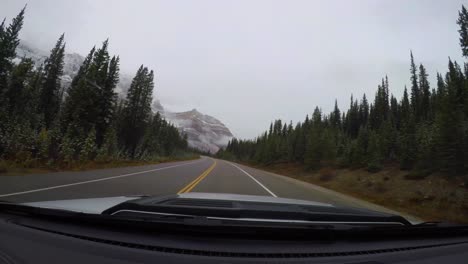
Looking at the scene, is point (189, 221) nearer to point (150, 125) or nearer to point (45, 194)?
point (45, 194)

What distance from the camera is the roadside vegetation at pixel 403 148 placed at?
24.2 m

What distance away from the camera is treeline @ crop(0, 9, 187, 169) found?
1950cm

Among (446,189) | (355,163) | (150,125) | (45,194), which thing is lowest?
(45,194)

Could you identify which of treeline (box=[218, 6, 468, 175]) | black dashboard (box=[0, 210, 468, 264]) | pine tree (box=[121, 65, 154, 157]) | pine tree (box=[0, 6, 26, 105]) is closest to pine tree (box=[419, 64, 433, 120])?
treeline (box=[218, 6, 468, 175])

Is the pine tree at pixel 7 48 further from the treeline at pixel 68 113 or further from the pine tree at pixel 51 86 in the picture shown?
the pine tree at pixel 51 86

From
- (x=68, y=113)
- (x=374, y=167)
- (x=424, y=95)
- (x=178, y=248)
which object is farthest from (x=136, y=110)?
(x=424, y=95)

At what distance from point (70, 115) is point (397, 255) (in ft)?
142

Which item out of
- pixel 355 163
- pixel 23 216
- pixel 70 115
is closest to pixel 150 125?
pixel 70 115

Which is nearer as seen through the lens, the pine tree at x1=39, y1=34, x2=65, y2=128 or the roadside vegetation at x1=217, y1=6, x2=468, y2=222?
the roadside vegetation at x1=217, y1=6, x2=468, y2=222

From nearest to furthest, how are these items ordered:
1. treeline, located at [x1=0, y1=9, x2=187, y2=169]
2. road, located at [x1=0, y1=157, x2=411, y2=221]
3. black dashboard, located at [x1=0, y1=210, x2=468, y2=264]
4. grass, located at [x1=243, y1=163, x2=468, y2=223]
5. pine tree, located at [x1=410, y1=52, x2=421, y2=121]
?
black dashboard, located at [x1=0, y1=210, x2=468, y2=264], road, located at [x1=0, y1=157, x2=411, y2=221], grass, located at [x1=243, y1=163, x2=468, y2=223], treeline, located at [x1=0, y1=9, x2=187, y2=169], pine tree, located at [x1=410, y1=52, x2=421, y2=121]

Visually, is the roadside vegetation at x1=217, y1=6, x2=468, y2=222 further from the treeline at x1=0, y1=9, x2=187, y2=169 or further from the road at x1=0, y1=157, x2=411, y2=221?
the treeline at x1=0, y1=9, x2=187, y2=169

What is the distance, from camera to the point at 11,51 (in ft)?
130

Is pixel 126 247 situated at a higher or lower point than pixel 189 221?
lower

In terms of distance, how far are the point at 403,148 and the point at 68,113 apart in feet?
152
